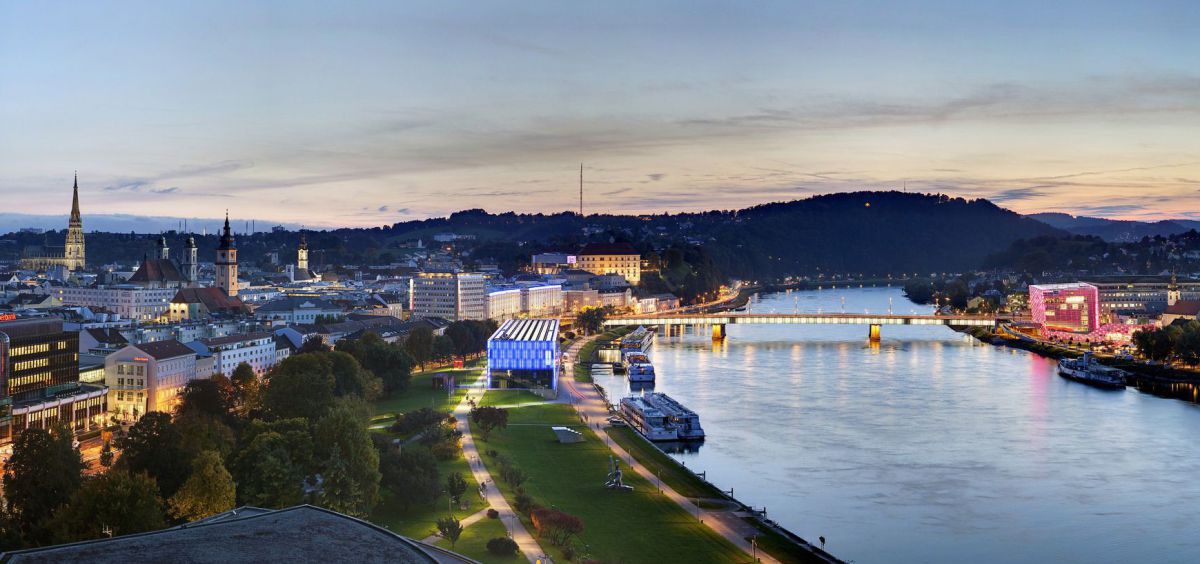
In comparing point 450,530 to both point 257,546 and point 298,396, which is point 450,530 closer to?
point 257,546

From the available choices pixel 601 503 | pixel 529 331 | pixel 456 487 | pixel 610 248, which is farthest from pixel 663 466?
pixel 610 248

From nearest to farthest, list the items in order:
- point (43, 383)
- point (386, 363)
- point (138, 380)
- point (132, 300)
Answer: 1. point (43, 383)
2. point (138, 380)
3. point (386, 363)
4. point (132, 300)

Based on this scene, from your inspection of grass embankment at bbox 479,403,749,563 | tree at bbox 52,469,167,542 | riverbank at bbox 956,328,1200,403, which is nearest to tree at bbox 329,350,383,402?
grass embankment at bbox 479,403,749,563

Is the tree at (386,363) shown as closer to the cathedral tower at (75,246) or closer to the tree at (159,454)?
the tree at (159,454)

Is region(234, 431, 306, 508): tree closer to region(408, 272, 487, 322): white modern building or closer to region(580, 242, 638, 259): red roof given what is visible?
region(408, 272, 487, 322): white modern building

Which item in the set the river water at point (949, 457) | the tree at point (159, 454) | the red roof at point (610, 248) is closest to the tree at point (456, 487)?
the tree at point (159, 454)

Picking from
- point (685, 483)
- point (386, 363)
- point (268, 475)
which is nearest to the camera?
point (268, 475)
